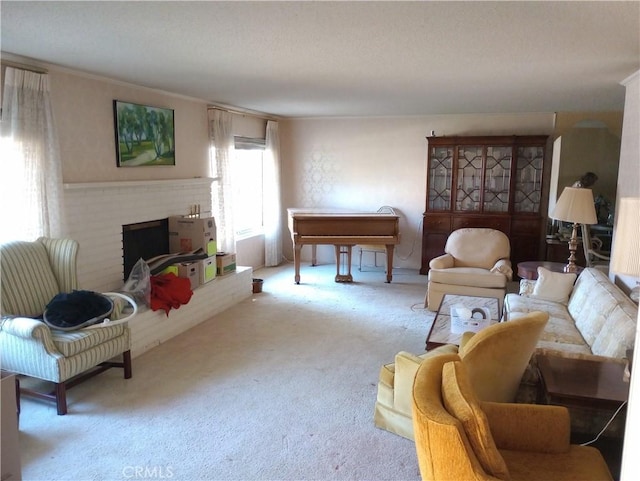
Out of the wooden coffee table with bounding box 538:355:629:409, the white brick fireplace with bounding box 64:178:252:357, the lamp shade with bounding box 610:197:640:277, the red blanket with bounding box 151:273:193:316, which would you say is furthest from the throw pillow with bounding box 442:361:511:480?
the red blanket with bounding box 151:273:193:316

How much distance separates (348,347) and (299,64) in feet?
7.41

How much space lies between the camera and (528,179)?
6418 millimetres

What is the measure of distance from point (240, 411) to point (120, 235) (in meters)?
2.11

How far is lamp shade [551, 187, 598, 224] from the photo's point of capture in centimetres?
421

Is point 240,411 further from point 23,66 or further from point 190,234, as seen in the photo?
point 23,66

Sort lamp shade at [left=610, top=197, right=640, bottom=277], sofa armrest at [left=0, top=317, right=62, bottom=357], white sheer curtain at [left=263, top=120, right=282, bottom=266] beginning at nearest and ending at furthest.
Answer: lamp shade at [left=610, top=197, right=640, bottom=277]
sofa armrest at [left=0, top=317, right=62, bottom=357]
white sheer curtain at [left=263, top=120, right=282, bottom=266]

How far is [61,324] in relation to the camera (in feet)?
9.99

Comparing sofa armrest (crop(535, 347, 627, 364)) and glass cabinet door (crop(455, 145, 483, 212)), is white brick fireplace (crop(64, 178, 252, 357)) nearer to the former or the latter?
sofa armrest (crop(535, 347, 627, 364))

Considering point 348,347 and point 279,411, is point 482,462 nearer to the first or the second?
point 279,411

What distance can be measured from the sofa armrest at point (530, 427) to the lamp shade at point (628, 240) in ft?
2.09

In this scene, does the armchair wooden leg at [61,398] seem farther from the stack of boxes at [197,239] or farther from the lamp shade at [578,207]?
the lamp shade at [578,207]

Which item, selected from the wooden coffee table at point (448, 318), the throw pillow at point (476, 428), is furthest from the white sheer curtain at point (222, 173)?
the throw pillow at point (476, 428)

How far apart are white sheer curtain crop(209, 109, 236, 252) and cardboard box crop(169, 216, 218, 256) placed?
30.6 inches

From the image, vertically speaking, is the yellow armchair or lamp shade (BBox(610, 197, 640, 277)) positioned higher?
lamp shade (BBox(610, 197, 640, 277))
